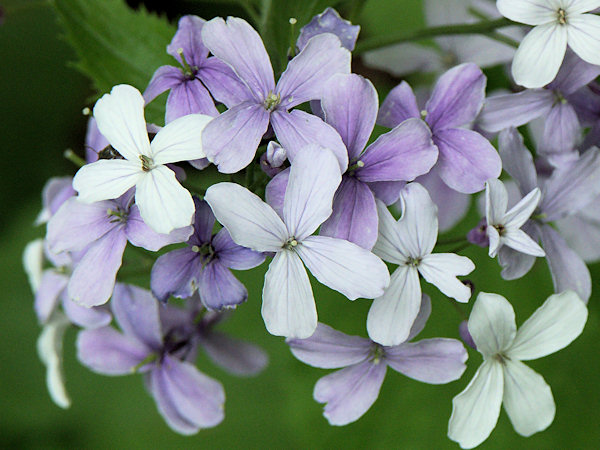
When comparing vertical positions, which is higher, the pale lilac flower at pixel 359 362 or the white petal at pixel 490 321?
the white petal at pixel 490 321

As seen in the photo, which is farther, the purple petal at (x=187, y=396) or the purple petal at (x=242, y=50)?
the purple petal at (x=187, y=396)

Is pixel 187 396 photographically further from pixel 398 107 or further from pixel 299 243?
pixel 398 107

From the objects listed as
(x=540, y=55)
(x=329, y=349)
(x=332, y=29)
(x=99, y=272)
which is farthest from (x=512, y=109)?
(x=99, y=272)

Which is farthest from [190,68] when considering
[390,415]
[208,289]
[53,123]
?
[53,123]

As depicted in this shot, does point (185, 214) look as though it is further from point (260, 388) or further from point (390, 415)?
point (260, 388)

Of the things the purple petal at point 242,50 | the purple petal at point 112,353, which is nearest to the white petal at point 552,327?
the purple petal at point 242,50

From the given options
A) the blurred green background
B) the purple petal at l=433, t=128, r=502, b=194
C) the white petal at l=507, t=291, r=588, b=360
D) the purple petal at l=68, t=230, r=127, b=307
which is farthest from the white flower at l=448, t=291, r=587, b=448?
the blurred green background

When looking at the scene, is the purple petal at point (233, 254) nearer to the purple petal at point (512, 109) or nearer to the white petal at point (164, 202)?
the white petal at point (164, 202)

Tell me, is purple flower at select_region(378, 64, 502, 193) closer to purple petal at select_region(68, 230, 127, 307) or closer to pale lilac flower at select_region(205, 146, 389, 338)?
pale lilac flower at select_region(205, 146, 389, 338)
